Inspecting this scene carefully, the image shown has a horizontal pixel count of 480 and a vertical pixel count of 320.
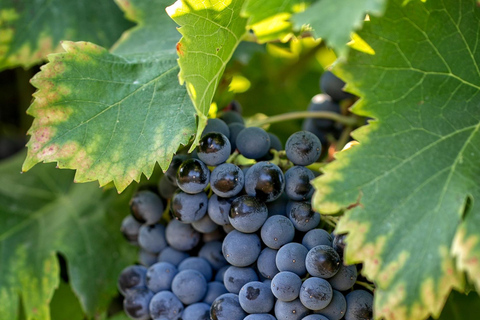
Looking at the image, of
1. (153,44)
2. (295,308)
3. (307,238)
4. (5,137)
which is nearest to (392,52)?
(307,238)

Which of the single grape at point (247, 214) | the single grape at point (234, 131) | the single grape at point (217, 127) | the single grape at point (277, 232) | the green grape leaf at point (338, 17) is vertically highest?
the green grape leaf at point (338, 17)

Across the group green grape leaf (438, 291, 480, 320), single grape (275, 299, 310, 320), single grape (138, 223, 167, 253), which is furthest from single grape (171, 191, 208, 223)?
green grape leaf (438, 291, 480, 320)

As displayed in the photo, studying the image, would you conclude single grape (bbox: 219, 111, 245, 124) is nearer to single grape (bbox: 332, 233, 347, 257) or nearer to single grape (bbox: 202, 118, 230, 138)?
single grape (bbox: 202, 118, 230, 138)

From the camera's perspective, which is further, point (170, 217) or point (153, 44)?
point (153, 44)

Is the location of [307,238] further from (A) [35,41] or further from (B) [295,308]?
(A) [35,41]

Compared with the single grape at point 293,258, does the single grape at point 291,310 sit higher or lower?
lower

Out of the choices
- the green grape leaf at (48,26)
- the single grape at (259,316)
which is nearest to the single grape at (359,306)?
the single grape at (259,316)

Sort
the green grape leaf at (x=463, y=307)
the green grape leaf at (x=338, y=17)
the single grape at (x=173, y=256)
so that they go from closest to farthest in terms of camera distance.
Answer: the green grape leaf at (x=338, y=17) → the single grape at (x=173, y=256) → the green grape leaf at (x=463, y=307)

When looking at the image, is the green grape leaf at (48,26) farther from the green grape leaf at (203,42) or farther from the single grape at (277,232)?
the single grape at (277,232)
